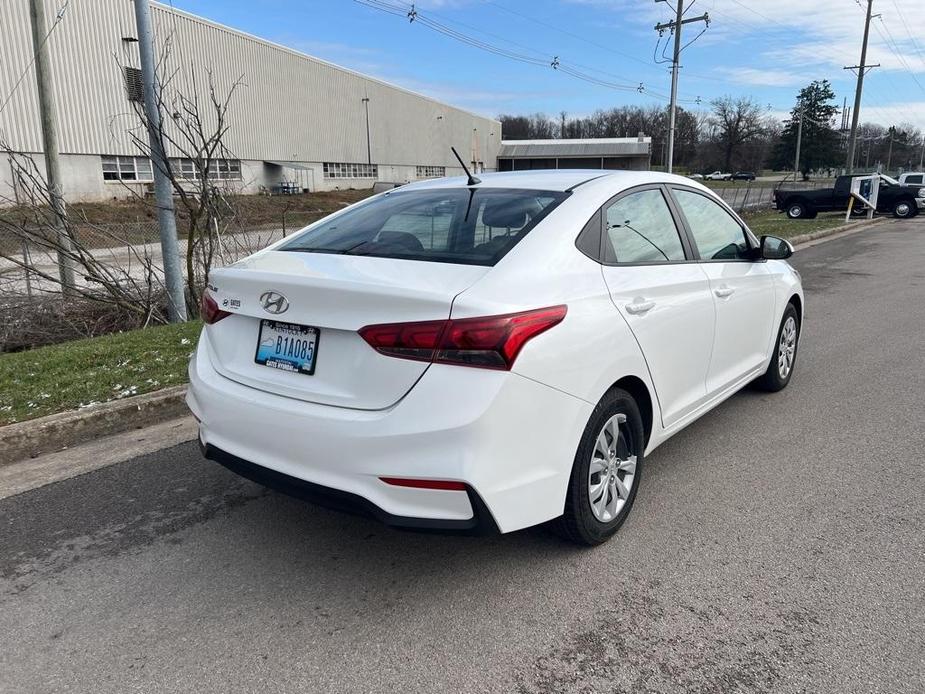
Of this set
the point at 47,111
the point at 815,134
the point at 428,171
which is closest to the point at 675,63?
the point at 47,111

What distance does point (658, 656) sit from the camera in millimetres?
2506

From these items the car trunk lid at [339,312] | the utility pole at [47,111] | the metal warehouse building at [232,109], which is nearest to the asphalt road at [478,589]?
the car trunk lid at [339,312]

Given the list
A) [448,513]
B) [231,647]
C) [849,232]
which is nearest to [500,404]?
[448,513]

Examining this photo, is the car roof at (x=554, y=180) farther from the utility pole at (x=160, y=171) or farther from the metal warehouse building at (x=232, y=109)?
the metal warehouse building at (x=232, y=109)

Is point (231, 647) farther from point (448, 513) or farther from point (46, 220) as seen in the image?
point (46, 220)

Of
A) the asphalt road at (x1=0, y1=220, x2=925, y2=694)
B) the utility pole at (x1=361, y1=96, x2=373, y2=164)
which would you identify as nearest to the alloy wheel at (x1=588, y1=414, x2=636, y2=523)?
the asphalt road at (x1=0, y1=220, x2=925, y2=694)

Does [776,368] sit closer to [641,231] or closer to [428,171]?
[641,231]

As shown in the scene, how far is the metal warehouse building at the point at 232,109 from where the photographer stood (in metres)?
31.0

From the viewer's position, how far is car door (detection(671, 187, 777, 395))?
413cm

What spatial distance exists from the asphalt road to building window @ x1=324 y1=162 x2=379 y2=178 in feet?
174

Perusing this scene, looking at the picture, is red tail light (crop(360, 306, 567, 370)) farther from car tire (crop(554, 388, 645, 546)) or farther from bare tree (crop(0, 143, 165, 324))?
bare tree (crop(0, 143, 165, 324))

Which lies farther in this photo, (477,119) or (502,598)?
(477,119)

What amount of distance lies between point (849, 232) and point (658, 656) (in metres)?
23.8

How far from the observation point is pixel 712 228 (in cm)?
443
